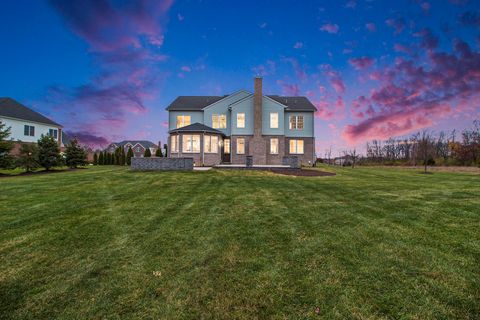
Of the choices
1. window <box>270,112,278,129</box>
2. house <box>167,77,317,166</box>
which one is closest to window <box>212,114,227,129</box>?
house <box>167,77,317,166</box>

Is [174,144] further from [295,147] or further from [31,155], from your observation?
[295,147]

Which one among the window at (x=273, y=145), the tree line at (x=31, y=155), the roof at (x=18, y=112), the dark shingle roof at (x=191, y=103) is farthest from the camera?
the roof at (x=18, y=112)

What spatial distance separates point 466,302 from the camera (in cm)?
230

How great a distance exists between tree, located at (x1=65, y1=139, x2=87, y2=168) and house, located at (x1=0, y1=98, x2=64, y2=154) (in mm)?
10271

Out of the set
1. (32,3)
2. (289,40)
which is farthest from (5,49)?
(289,40)

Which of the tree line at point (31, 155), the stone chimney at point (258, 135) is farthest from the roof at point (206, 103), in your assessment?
the tree line at point (31, 155)

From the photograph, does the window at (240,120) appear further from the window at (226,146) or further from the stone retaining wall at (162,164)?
the stone retaining wall at (162,164)

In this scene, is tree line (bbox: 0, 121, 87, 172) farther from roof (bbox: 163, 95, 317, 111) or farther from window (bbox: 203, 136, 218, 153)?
window (bbox: 203, 136, 218, 153)

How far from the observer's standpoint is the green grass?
7.56ft

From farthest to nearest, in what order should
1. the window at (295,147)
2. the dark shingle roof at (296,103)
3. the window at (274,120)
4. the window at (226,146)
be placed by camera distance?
the window at (295,147), the dark shingle roof at (296,103), the window at (226,146), the window at (274,120)

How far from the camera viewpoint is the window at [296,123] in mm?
26141

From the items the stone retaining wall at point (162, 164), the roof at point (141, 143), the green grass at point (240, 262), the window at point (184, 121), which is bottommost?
the green grass at point (240, 262)

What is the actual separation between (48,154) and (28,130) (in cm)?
1835

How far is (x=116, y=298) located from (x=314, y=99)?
30111 mm
